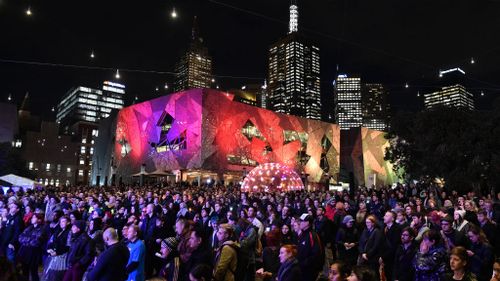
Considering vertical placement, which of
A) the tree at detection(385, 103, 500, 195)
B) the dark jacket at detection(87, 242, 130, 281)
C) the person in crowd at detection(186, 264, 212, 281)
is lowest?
the dark jacket at detection(87, 242, 130, 281)

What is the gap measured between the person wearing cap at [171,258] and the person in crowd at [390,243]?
3.78 m

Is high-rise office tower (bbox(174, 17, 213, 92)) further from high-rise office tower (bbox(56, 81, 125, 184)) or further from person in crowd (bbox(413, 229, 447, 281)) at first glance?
person in crowd (bbox(413, 229, 447, 281))

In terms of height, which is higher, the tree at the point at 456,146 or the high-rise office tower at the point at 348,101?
the high-rise office tower at the point at 348,101

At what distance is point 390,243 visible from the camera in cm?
723

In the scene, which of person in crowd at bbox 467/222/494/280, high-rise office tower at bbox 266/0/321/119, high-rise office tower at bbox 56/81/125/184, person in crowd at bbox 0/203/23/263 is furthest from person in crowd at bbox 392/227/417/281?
high-rise office tower at bbox 266/0/321/119

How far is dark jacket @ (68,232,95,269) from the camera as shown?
238 inches

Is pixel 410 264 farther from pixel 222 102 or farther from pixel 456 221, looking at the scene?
pixel 222 102

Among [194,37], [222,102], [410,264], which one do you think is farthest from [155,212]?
[194,37]

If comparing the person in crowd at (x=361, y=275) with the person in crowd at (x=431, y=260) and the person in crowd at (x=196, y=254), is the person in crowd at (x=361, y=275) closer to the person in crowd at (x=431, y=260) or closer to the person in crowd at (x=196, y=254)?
the person in crowd at (x=431, y=260)

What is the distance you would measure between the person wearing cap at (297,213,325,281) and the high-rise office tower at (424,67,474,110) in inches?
1061

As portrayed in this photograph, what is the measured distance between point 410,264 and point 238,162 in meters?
41.2

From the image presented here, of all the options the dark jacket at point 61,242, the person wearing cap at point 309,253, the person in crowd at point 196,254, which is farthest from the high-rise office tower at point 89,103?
the person in crowd at point 196,254

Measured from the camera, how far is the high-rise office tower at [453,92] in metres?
30.7

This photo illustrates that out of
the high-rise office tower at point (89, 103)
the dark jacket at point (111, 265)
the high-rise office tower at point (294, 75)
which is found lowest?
the dark jacket at point (111, 265)
